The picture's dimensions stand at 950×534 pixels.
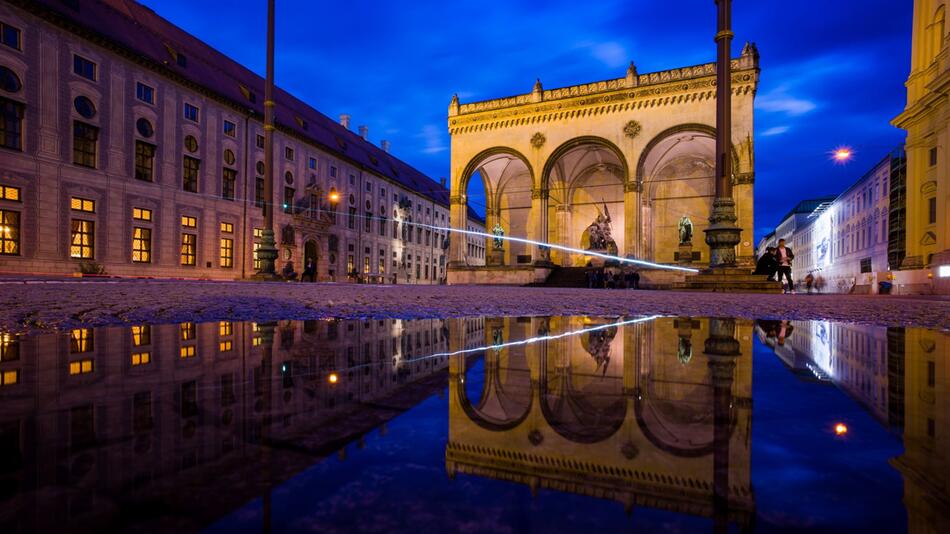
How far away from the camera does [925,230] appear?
19.0 metres

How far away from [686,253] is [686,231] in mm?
1822

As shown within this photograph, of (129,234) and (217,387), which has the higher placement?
(129,234)

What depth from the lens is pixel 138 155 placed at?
2302cm

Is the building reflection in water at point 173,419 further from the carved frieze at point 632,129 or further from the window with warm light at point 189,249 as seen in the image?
the window with warm light at point 189,249

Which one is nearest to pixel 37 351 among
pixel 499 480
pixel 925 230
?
pixel 499 480

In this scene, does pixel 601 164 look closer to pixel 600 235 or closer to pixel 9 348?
pixel 600 235

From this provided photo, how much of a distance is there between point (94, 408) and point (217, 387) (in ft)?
0.88

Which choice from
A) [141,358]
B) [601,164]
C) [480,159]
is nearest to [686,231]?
[601,164]

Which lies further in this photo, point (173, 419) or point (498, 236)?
point (498, 236)

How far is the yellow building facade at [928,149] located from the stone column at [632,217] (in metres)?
10.5

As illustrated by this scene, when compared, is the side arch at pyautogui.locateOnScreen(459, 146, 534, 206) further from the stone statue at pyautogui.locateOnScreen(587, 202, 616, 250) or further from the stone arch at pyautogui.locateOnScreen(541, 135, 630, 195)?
the stone statue at pyautogui.locateOnScreen(587, 202, 616, 250)

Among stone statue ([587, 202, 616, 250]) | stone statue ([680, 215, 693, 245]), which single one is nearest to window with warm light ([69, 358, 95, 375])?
stone statue ([587, 202, 616, 250])

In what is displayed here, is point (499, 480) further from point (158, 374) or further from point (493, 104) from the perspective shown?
point (493, 104)

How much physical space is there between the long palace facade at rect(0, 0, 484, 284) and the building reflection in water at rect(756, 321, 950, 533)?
79.7 feet
